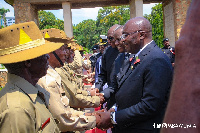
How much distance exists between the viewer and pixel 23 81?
1.75 metres

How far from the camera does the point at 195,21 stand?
1.40 feet

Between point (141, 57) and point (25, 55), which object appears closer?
point (25, 55)

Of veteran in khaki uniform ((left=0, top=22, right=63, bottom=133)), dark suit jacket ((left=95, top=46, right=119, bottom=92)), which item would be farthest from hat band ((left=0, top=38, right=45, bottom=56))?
dark suit jacket ((left=95, top=46, right=119, bottom=92))

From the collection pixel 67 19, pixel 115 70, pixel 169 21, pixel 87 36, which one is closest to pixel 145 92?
pixel 115 70

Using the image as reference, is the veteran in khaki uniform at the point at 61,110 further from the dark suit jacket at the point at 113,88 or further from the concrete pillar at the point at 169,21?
the concrete pillar at the point at 169,21

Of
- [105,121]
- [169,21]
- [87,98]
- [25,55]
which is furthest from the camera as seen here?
[169,21]

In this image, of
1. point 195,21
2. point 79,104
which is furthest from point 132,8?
point 195,21

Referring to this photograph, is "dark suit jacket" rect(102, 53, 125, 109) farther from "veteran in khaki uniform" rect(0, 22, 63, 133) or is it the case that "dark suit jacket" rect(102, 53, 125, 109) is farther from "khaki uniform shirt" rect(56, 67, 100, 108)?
"veteran in khaki uniform" rect(0, 22, 63, 133)

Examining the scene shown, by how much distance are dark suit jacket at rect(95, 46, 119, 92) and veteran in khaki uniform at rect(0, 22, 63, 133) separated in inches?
112

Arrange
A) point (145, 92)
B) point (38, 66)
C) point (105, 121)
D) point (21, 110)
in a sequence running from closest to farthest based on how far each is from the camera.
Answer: point (21, 110), point (38, 66), point (145, 92), point (105, 121)

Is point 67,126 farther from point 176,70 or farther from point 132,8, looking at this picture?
point 132,8

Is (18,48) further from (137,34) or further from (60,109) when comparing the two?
(137,34)

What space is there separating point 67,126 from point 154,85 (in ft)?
3.96

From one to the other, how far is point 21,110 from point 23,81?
34 centimetres
